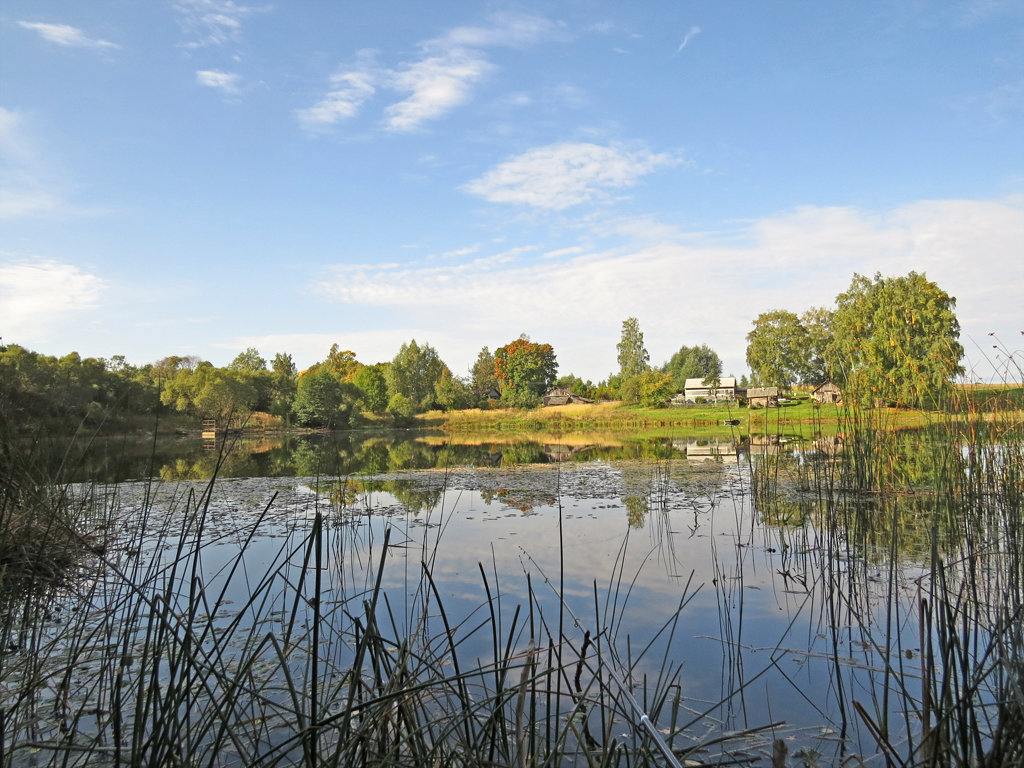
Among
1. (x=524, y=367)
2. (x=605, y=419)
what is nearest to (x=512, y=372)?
(x=524, y=367)

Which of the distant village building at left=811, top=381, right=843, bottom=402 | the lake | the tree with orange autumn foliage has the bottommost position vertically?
the lake

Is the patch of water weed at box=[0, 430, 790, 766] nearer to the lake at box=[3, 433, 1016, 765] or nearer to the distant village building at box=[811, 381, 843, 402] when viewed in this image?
the lake at box=[3, 433, 1016, 765]

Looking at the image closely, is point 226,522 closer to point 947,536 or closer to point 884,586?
point 884,586

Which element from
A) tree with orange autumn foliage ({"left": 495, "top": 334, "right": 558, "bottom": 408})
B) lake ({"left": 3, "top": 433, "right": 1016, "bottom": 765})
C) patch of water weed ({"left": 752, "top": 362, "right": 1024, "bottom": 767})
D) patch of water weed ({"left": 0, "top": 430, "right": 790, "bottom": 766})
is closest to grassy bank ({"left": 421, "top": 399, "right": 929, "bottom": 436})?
tree with orange autumn foliage ({"left": 495, "top": 334, "right": 558, "bottom": 408})

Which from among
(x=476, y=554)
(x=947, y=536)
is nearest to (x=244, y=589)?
(x=476, y=554)

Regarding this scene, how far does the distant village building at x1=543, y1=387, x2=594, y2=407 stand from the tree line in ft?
5.47

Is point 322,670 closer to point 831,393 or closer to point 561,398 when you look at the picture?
point 831,393

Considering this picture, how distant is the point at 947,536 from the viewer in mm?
6289

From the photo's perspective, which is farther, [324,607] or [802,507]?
[802,507]

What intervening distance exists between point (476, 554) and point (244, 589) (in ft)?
7.29

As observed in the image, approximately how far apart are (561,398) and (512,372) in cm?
667

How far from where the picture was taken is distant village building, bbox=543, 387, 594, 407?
67.5 metres

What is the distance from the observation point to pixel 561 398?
6844 cm

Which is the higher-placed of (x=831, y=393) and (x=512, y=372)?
(x=512, y=372)
